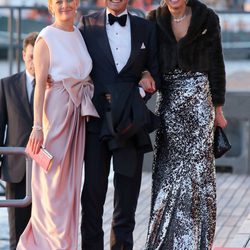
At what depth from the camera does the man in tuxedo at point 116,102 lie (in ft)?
19.9

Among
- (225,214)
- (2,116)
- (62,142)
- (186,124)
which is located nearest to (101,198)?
(62,142)

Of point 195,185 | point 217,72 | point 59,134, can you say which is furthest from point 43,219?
point 217,72

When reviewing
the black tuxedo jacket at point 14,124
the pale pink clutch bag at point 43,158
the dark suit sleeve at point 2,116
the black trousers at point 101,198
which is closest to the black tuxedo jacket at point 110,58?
the black trousers at point 101,198

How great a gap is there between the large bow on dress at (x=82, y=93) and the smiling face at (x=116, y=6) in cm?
42

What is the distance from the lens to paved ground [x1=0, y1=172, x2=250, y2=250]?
26.3ft

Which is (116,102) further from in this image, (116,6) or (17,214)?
(17,214)

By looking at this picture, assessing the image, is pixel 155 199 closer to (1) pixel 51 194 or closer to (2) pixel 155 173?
(2) pixel 155 173

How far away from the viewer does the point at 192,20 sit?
631 cm

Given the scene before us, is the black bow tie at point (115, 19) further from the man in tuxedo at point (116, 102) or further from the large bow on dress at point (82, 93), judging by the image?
the large bow on dress at point (82, 93)

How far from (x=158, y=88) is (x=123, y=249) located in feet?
3.24

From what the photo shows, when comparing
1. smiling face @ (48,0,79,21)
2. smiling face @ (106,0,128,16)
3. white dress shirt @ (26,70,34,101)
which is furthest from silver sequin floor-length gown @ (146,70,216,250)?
white dress shirt @ (26,70,34,101)

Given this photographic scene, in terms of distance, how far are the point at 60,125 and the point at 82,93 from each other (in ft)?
0.74

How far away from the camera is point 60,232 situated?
6.27m

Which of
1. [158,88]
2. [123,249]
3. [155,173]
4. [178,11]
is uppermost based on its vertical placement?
[178,11]
